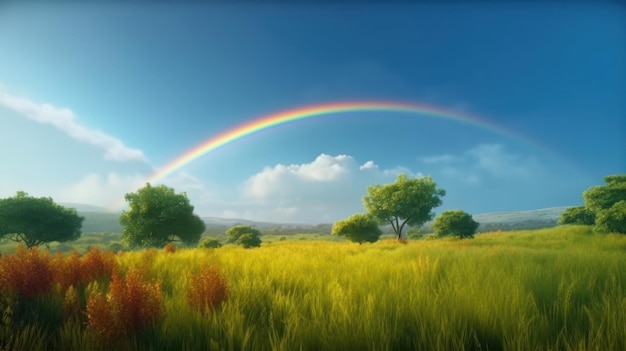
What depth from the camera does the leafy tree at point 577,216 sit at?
3068cm

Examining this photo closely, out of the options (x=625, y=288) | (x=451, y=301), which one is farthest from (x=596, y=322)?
(x=625, y=288)

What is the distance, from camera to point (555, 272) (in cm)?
437

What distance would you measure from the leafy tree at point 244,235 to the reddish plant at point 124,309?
5167 cm

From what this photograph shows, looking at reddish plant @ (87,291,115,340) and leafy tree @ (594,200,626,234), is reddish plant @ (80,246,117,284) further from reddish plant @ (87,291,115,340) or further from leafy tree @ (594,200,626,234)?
leafy tree @ (594,200,626,234)

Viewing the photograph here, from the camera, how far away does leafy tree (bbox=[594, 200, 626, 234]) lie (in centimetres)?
1847


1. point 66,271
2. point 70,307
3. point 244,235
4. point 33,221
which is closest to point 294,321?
point 70,307

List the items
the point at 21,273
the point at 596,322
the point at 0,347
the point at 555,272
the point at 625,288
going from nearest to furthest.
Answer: the point at 0,347 < the point at 596,322 < the point at 21,273 < the point at 625,288 < the point at 555,272

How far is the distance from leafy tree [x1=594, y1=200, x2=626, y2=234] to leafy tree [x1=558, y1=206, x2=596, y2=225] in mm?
13412

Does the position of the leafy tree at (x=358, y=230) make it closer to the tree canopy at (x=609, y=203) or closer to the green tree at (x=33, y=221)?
the tree canopy at (x=609, y=203)

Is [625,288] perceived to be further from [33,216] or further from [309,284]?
[33,216]

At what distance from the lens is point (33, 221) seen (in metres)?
34.8

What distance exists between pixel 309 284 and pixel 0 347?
9.58 ft

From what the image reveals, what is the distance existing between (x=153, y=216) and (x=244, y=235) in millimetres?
21616

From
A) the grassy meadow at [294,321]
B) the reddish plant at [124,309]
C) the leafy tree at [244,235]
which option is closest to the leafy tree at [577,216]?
the grassy meadow at [294,321]
